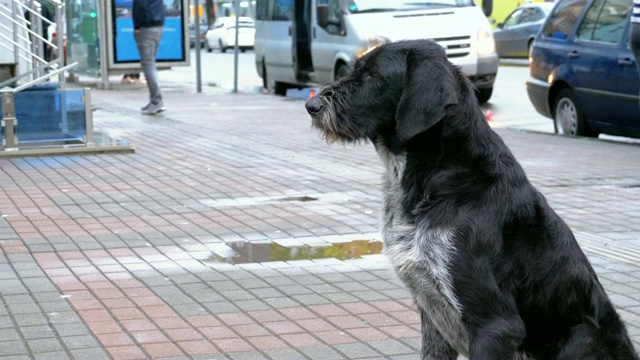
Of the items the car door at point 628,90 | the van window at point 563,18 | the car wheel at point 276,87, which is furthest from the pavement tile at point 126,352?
the car wheel at point 276,87

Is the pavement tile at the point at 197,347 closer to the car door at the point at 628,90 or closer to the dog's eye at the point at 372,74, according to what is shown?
the dog's eye at the point at 372,74

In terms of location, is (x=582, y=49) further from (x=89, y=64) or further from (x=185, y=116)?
(x=89, y=64)

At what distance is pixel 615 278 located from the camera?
651 cm

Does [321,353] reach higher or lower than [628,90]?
lower

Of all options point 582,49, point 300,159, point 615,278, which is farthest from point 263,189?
point 582,49

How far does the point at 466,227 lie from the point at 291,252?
3.78 metres

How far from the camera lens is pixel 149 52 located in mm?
16578

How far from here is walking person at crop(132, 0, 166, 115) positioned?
16.4 meters

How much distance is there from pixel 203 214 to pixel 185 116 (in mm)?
8476

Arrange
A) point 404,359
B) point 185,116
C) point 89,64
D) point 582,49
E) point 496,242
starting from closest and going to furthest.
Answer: point 496,242 → point 404,359 → point 582,49 → point 185,116 → point 89,64

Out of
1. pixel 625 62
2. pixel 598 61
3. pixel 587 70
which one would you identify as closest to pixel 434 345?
pixel 625 62

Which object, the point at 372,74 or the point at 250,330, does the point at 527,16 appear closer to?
the point at 250,330

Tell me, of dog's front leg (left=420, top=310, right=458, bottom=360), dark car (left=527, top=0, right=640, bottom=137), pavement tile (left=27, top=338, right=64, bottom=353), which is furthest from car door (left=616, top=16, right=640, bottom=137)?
dog's front leg (left=420, top=310, right=458, bottom=360)

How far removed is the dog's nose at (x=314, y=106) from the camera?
3.74 meters
